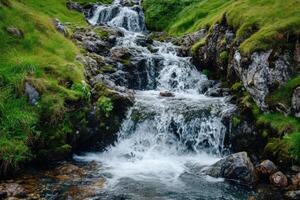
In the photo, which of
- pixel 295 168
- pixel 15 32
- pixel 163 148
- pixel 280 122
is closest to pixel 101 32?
pixel 15 32

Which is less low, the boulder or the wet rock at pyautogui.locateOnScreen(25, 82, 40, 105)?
the wet rock at pyautogui.locateOnScreen(25, 82, 40, 105)

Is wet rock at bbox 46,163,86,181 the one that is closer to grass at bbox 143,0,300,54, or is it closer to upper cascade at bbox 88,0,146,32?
grass at bbox 143,0,300,54

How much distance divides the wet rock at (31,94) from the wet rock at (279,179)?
11660mm

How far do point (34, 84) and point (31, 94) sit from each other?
582mm

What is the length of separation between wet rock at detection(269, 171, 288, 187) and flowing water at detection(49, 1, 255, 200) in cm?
139

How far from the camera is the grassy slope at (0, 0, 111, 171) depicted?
18703 mm

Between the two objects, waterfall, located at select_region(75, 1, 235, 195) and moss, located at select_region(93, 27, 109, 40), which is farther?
moss, located at select_region(93, 27, 109, 40)

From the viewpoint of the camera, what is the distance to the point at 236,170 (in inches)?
741

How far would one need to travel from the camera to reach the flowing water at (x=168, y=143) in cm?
1783

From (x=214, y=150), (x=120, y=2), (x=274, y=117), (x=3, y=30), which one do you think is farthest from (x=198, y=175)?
(x=120, y=2)

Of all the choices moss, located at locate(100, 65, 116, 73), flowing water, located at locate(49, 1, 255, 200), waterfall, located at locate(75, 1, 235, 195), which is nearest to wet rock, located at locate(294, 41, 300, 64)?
flowing water, located at locate(49, 1, 255, 200)

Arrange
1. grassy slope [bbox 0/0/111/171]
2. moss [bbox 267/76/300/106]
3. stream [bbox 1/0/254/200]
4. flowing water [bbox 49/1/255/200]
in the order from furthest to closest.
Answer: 1. moss [bbox 267/76/300/106]
2. grassy slope [bbox 0/0/111/171]
3. flowing water [bbox 49/1/255/200]
4. stream [bbox 1/0/254/200]

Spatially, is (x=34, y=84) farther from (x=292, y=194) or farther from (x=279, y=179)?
(x=292, y=194)

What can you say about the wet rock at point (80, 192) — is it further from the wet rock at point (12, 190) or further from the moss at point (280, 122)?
the moss at point (280, 122)
